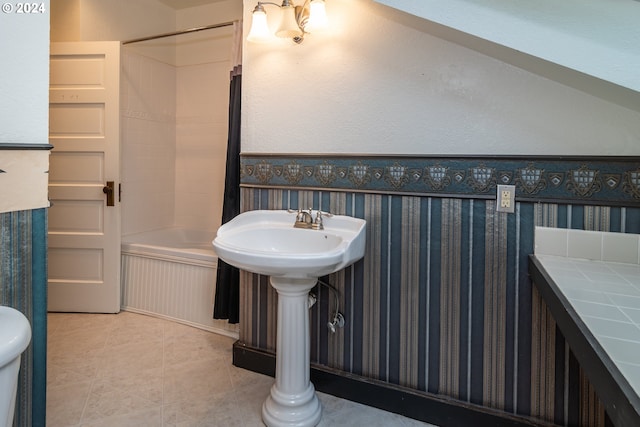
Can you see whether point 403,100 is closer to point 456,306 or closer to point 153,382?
point 456,306

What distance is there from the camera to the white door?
261 cm

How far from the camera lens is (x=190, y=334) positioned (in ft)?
7.97

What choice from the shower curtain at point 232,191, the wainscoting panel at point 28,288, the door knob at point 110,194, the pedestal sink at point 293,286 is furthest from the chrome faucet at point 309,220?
the door knob at point 110,194

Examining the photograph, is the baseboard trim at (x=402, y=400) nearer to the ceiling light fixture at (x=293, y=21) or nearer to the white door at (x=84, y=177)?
the white door at (x=84, y=177)

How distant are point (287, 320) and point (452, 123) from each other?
1119 mm

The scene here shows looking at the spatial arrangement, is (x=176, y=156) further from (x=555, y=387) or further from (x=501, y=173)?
(x=555, y=387)

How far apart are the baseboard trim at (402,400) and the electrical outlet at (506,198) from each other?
85 centimetres

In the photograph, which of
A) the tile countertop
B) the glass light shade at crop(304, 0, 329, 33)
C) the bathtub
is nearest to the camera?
the tile countertop

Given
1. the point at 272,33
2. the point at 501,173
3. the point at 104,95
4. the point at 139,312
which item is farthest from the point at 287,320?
the point at 104,95

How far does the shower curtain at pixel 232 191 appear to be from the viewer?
219 centimetres

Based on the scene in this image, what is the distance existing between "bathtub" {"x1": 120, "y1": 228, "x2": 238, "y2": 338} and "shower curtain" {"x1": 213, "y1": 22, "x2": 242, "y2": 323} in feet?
0.58

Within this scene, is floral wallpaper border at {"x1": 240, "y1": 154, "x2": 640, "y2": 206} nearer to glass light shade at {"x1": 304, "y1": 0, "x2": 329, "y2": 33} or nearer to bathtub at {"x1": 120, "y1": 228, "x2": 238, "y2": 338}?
glass light shade at {"x1": 304, "y1": 0, "x2": 329, "y2": 33}

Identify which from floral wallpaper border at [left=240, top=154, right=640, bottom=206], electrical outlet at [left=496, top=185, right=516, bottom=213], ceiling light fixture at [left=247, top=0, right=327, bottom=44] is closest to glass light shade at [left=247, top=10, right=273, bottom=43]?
ceiling light fixture at [left=247, top=0, right=327, bottom=44]

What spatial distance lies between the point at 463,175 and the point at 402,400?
106cm
